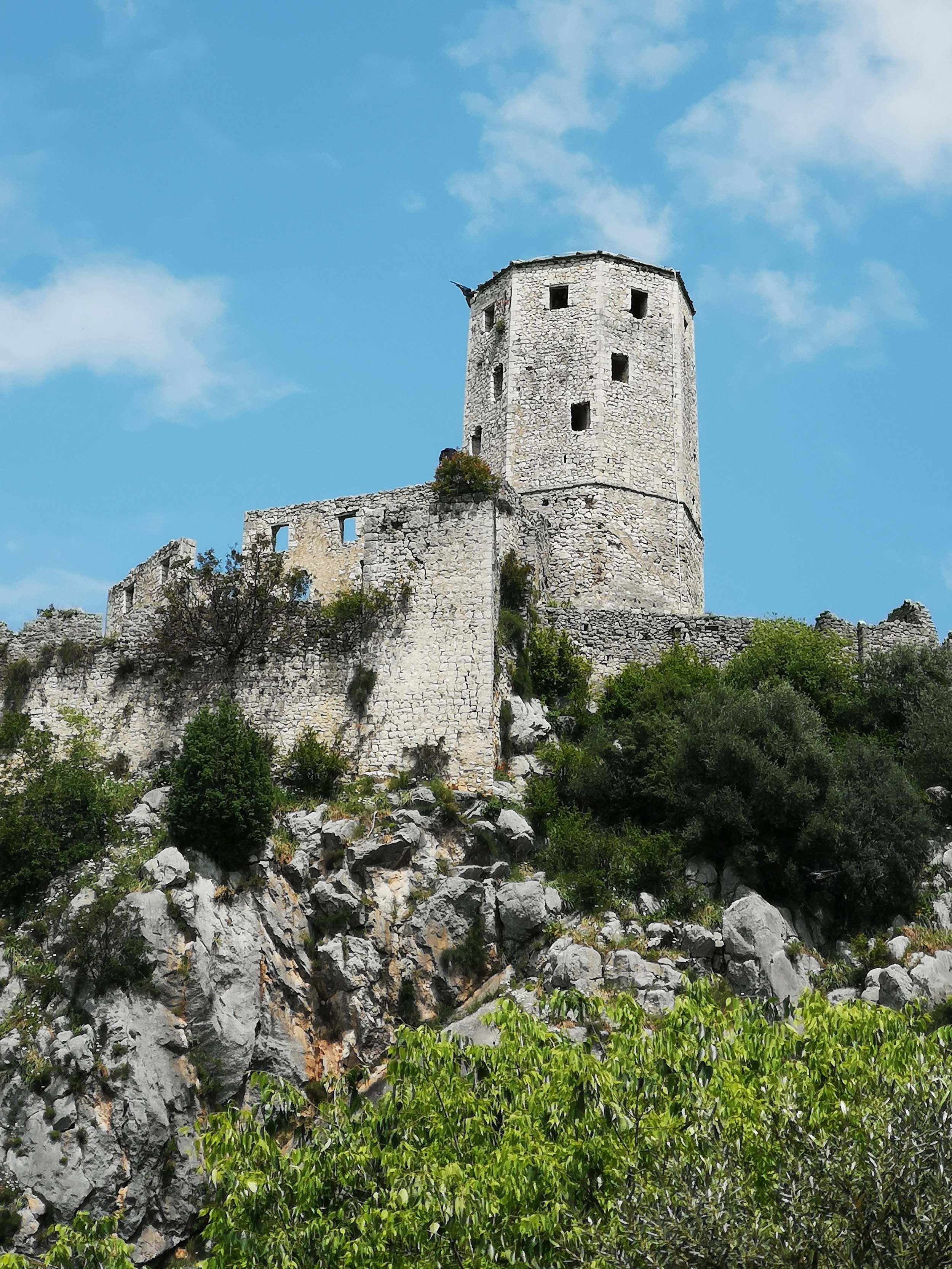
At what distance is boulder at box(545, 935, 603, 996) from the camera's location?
73.9 ft

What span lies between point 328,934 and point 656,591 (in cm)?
1285

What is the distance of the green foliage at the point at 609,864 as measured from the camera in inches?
966

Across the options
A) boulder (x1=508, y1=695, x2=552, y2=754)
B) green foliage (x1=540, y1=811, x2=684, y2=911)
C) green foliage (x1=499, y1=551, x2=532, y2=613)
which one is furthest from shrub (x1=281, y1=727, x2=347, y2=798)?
green foliage (x1=499, y1=551, x2=532, y2=613)

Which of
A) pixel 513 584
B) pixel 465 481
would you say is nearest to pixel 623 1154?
pixel 513 584

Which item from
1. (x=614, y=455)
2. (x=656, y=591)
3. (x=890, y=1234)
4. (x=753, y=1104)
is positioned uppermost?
(x=614, y=455)

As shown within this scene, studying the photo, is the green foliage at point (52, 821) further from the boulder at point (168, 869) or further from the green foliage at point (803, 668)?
the green foliage at point (803, 668)

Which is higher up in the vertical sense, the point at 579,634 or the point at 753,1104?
the point at 579,634

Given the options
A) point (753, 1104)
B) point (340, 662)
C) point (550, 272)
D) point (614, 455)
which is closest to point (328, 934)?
point (340, 662)

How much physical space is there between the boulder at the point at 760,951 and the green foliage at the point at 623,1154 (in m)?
6.81

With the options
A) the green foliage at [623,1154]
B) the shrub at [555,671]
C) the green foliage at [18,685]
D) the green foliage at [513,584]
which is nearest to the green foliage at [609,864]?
the shrub at [555,671]

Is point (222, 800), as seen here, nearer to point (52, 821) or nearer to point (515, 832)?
point (52, 821)

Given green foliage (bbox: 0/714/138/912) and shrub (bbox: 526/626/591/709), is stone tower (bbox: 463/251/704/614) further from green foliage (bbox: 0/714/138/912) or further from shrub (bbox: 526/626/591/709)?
green foliage (bbox: 0/714/138/912)

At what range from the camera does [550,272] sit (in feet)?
119

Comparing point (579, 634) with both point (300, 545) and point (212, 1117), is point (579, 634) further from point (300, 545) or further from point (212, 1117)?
point (212, 1117)
